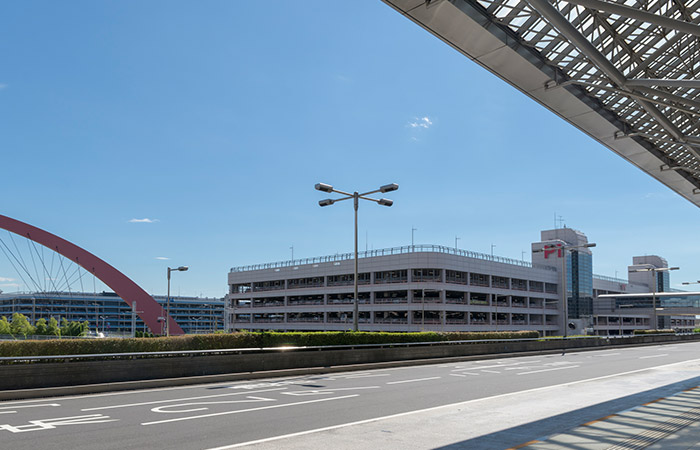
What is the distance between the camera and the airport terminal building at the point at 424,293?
82.4 metres

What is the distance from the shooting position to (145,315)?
7512cm

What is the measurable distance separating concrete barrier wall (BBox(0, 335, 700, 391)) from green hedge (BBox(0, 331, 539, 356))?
0.75 m

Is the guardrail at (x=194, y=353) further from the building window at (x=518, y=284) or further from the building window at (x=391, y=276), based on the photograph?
the building window at (x=518, y=284)

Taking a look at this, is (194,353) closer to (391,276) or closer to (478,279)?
(391,276)

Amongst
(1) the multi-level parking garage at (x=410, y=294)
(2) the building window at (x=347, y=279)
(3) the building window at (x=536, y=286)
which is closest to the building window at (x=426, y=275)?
(1) the multi-level parking garage at (x=410, y=294)

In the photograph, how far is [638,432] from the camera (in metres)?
9.94

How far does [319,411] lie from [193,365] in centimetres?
744

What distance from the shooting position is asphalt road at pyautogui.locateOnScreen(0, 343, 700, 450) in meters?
9.87

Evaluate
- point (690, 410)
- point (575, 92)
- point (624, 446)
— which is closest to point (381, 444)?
point (624, 446)

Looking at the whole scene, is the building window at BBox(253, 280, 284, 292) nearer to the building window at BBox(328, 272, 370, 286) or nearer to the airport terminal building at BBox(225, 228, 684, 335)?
the airport terminal building at BBox(225, 228, 684, 335)

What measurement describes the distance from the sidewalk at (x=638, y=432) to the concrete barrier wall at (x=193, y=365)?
12.6m

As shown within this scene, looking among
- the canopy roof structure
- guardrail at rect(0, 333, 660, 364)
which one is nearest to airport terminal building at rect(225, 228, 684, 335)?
guardrail at rect(0, 333, 660, 364)

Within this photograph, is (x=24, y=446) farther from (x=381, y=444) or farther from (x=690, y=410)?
(x=690, y=410)

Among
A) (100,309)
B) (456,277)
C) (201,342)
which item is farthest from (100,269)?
(100,309)
